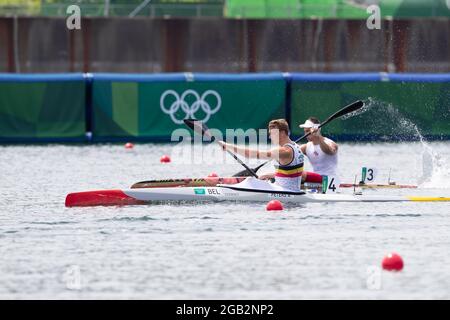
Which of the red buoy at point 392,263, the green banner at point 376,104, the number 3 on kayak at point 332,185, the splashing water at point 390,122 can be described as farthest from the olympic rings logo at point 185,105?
the red buoy at point 392,263

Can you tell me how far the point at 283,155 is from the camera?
20047 mm

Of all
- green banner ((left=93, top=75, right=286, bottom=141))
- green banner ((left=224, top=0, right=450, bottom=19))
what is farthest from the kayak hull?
green banner ((left=224, top=0, right=450, bottom=19))

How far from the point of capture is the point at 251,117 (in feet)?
105

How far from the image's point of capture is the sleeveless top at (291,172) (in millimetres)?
20125

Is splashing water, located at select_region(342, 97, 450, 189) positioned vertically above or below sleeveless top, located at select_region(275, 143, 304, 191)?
below

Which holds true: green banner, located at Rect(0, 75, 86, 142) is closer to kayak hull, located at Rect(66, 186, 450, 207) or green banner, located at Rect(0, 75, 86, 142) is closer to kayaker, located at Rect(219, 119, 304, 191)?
kayak hull, located at Rect(66, 186, 450, 207)

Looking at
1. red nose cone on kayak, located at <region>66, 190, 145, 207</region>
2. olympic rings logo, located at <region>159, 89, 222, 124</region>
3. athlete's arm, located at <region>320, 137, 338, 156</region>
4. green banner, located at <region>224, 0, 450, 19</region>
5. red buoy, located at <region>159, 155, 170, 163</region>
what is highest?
green banner, located at <region>224, 0, 450, 19</region>

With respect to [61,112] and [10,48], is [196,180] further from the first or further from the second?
[10,48]

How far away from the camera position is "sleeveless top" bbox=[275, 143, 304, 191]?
20.1m

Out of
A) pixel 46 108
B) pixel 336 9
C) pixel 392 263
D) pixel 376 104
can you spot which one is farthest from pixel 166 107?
pixel 392 263

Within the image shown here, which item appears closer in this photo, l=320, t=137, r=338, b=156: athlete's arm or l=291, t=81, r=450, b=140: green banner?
l=320, t=137, r=338, b=156: athlete's arm

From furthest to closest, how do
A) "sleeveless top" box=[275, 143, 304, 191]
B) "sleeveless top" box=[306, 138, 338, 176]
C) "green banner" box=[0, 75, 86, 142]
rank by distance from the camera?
"green banner" box=[0, 75, 86, 142], "sleeveless top" box=[306, 138, 338, 176], "sleeveless top" box=[275, 143, 304, 191]

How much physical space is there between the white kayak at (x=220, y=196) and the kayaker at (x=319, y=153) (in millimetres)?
1160

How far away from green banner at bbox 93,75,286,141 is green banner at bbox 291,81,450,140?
884 mm
